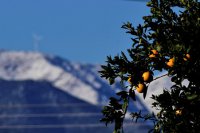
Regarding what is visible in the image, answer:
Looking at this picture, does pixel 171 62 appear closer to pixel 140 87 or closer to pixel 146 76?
pixel 146 76

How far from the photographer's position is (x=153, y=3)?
898 cm

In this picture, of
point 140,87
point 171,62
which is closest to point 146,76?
point 140,87

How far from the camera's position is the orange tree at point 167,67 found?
7.61 m

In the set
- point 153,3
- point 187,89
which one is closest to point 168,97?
point 187,89

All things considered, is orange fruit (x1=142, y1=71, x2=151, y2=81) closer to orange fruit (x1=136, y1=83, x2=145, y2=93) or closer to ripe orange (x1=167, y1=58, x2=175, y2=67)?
orange fruit (x1=136, y1=83, x2=145, y2=93)

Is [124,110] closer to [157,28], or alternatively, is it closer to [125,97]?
[125,97]

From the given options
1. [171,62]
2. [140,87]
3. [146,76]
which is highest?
[171,62]

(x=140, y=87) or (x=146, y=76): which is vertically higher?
(x=146, y=76)

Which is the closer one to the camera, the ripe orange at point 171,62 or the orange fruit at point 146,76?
the ripe orange at point 171,62

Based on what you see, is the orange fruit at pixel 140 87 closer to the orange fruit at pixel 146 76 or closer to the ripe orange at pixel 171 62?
the orange fruit at pixel 146 76

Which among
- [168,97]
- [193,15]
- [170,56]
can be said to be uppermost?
[193,15]

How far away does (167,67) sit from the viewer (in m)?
7.80

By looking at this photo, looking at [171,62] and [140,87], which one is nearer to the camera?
[171,62]

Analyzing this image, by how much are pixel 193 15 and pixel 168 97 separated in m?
1.33
